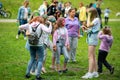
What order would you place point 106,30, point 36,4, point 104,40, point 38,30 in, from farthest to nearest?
1. point 36,4
2. point 104,40
3. point 106,30
4. point 38,30

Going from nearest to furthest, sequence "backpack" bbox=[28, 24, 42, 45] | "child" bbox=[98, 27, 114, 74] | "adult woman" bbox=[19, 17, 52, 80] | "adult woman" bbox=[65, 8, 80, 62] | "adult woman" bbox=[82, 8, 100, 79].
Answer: "backpack" bbox=[28, 24, 42, 45]
"adult woman" bbox=[19, 17, 52, 80]
"adult woman" bbox=[82, 8, 100, 79]
"child" bbox=[98, 27, 114, 74]
"adult woman" bbox=[65, 8, 80, 62]

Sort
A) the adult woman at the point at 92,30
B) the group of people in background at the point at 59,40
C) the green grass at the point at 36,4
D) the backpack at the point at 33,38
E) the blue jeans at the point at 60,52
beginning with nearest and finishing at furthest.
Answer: the backpack at the point at 33,38 < the group of people in background at the point at 59,40 < the adult woman at the point at 92,30 < the blue jeans at the point at 60,52 < the green grass at the point at 36,4

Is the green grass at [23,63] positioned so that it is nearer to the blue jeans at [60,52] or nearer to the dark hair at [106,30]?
the blue jeans at [60,52]

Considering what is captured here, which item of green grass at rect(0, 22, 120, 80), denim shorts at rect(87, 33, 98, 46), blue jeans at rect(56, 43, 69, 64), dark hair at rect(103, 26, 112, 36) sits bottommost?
green grass at rect(0, 22, 120, 80)

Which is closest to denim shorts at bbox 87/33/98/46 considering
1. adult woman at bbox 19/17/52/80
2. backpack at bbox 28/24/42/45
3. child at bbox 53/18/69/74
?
child at bbox 53/18/69/74

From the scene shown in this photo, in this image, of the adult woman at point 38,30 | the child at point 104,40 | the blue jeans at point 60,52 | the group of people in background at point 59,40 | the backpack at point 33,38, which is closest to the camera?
the backpack at point 33,38

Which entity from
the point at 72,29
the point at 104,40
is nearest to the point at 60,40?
the point at 104,40

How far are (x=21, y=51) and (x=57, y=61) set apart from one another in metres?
4.91

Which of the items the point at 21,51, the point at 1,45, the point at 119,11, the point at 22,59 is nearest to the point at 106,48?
the point at 22,59

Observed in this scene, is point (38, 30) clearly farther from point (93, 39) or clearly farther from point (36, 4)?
point (36, 4)

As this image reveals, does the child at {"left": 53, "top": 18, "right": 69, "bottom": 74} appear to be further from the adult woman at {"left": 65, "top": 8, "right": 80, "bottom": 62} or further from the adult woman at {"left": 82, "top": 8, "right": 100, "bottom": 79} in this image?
the adult woman at {"left": 65, "top": 8, "right": 80, "bottom": 62}

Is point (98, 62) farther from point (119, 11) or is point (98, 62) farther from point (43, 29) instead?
point (119, 11)

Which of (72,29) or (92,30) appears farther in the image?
(72,29)

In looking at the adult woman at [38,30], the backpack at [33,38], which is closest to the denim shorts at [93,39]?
the adult woman at [38,30]
